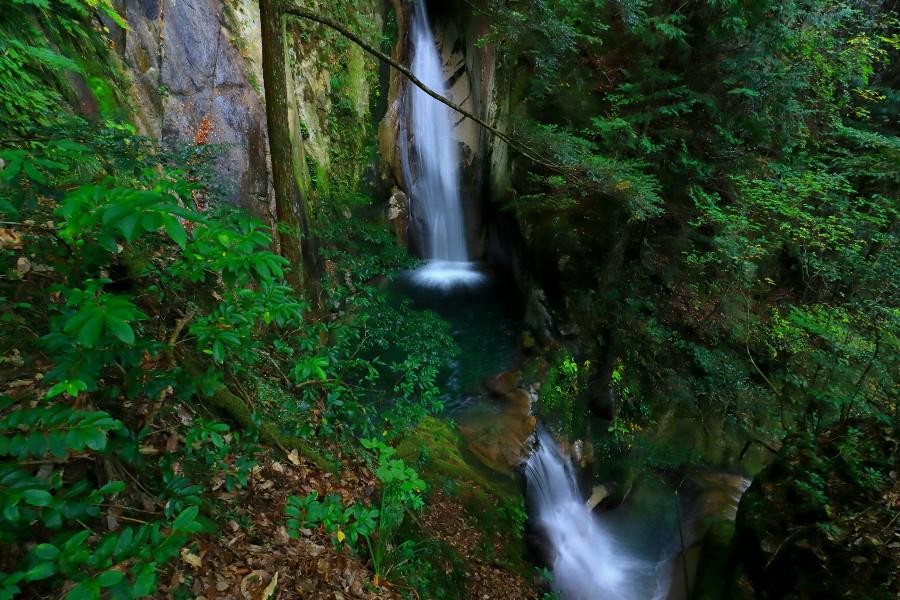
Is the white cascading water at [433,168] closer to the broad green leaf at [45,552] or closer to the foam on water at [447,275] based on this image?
the foam on water at [447,275]

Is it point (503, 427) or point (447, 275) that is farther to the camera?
point (447, 275)

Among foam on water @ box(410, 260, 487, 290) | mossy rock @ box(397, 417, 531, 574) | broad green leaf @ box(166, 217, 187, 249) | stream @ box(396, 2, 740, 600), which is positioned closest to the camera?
broad green leaf @ box(166, 217, 187, 249)

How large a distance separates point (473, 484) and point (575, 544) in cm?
273

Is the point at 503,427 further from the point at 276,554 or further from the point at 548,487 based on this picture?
the point at 276,554

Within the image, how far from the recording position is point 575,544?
22.9 ft

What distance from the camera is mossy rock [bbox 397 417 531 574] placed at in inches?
204

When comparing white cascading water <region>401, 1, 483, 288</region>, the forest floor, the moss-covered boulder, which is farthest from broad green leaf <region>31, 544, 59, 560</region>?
white cascading water <region>401, 1, 483, 288</region>

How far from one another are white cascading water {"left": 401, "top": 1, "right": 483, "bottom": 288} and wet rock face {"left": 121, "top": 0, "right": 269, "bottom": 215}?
717 cm

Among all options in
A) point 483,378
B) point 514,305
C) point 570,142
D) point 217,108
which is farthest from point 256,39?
point 514,305

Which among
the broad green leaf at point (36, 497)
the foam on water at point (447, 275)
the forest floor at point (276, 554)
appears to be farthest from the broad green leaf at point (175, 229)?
the foam on water at point (447, 275)

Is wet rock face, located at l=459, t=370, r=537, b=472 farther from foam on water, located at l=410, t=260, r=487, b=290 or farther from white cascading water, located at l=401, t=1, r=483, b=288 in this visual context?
white cascading water, located at l=401, t=1, r=483, b=288

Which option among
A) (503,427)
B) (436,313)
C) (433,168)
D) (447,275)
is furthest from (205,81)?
(433,168)

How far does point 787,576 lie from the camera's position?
4477 mm

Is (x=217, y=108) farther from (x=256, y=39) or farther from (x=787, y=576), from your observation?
(x=787, y=576)
